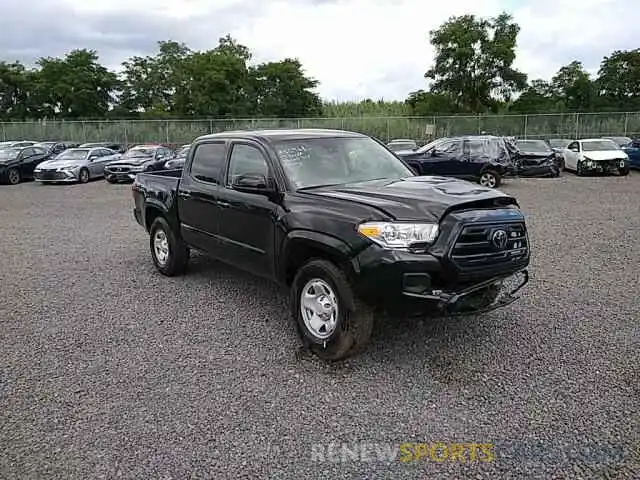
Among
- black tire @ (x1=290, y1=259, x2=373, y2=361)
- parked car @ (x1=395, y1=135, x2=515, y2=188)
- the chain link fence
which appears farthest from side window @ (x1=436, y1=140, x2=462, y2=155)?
the chain link fence

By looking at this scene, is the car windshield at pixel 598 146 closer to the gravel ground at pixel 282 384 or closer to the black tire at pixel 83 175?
the gravel ground at pixel 282 384

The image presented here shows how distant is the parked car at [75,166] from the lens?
1997cm

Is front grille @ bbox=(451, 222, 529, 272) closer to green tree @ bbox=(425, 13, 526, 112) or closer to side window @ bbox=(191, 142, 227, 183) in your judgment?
side window @ bbox=(191, 142, 227, 183)

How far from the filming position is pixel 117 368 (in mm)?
4254

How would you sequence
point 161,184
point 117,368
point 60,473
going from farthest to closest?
point 161,184
point 117,368
point 60,473

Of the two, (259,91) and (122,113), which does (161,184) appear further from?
(122,113)

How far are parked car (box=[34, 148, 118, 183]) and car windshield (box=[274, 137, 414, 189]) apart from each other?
1756 cm

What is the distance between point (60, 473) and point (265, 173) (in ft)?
9.56

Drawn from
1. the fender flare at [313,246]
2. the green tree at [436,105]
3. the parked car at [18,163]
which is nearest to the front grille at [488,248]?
the fender flare at [313,246]

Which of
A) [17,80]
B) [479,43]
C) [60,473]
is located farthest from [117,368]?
[17,80]

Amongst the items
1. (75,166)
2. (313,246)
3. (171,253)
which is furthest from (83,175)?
(313,246)

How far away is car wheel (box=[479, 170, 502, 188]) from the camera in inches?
661

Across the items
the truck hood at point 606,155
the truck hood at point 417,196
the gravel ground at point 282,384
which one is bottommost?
the gravel ground at point 282,384

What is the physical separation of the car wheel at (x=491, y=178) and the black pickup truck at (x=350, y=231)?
39.3ft
